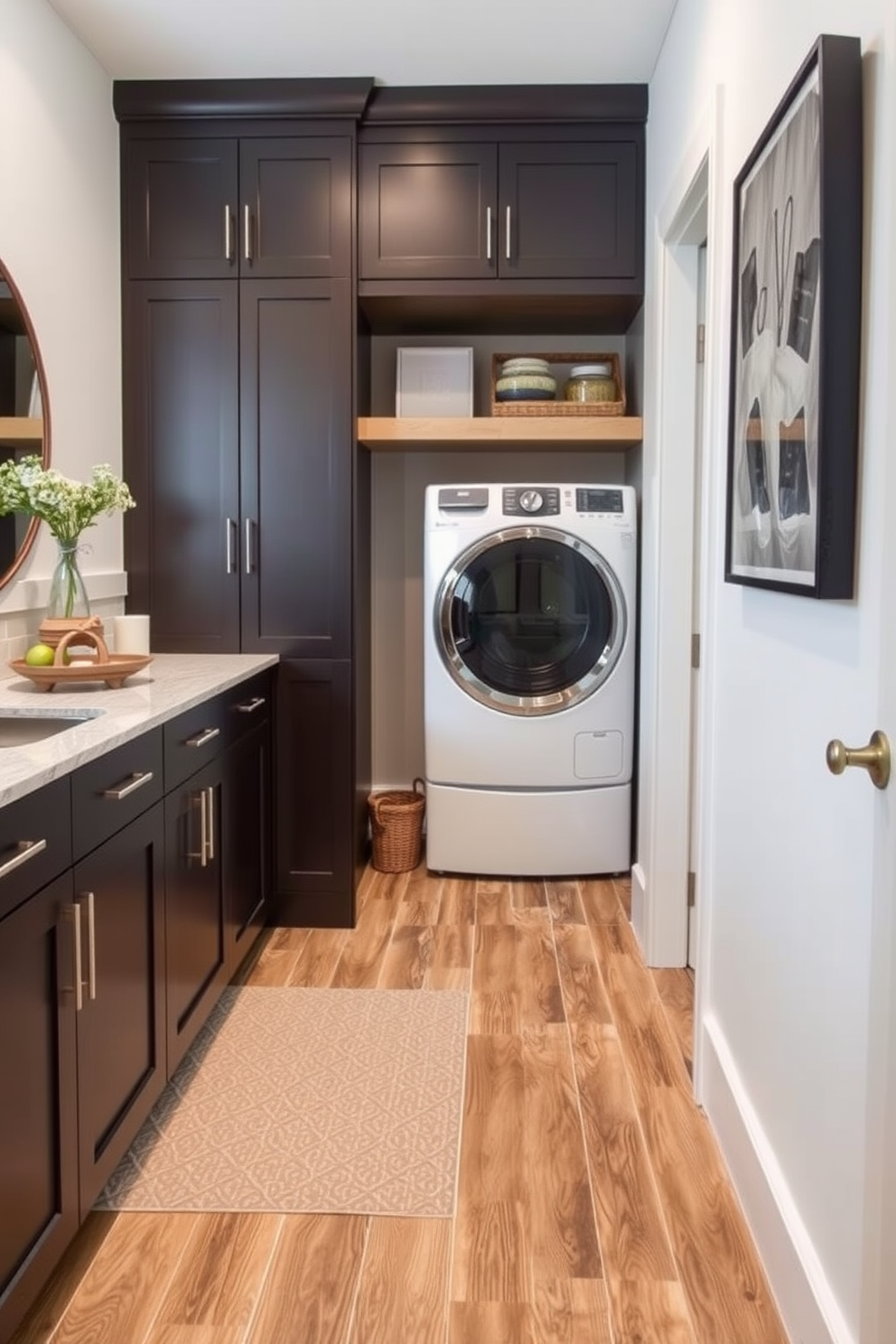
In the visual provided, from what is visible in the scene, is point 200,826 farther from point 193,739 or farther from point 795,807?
point 795,807

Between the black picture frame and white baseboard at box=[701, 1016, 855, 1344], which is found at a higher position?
the black picture frame

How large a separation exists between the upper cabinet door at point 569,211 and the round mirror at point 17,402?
1.46m

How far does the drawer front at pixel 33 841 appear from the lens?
4.32 feet

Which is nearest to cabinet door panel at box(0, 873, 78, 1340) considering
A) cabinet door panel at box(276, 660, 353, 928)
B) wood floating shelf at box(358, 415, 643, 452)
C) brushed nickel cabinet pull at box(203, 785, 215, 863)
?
brushed nickel cabinet pull at box(203, 785, 215, 863)

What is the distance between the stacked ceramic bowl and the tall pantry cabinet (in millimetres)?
626

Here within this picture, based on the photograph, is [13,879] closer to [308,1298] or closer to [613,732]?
[308,1298]

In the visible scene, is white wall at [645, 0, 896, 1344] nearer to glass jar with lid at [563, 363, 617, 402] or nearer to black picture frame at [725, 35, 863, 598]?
black picture frame at [725, 35, 863, 598]

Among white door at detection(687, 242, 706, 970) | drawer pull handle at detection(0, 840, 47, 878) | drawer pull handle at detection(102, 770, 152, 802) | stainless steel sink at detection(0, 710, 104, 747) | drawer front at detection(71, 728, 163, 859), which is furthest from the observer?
white door at detection(687, 242, 706, 970)

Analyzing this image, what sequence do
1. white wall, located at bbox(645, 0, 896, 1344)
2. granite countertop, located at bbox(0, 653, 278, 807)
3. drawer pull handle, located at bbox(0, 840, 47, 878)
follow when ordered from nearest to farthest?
white wall, located at bbox(645, 0, 896, 1344) < drawer pull handle, located at bbox(0, 840, 47, 878) < granite countertop, located at bbox(0, 653, 278, 807)

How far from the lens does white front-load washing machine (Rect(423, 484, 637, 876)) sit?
3.34m

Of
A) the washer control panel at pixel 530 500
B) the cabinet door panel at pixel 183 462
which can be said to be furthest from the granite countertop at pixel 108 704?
the washer control panel at pixel 530 500

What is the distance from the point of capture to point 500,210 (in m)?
3.16

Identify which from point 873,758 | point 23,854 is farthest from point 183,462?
point 873,758

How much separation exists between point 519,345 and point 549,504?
846 mm
